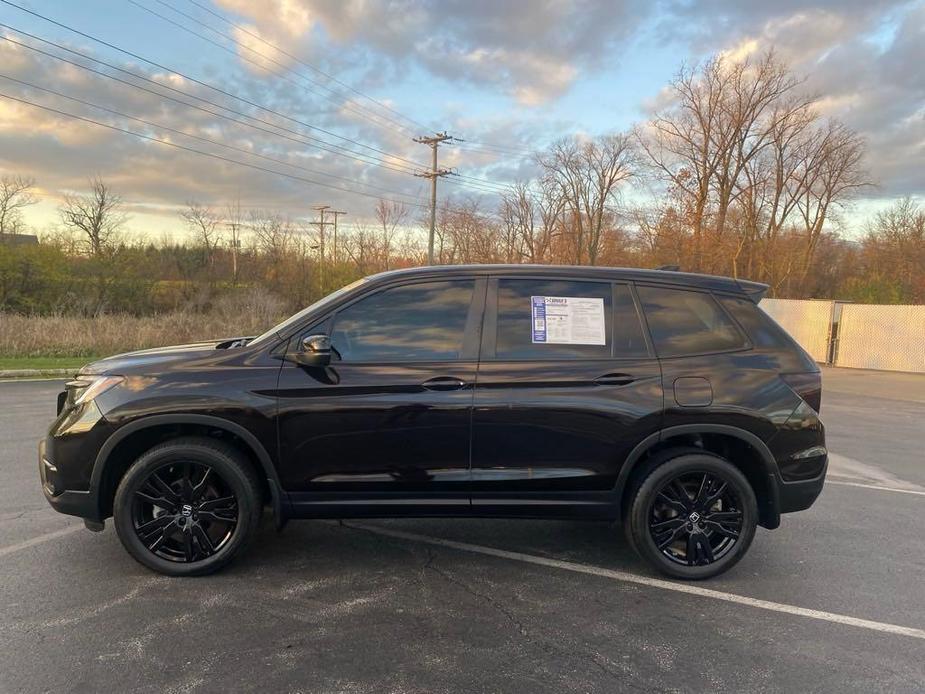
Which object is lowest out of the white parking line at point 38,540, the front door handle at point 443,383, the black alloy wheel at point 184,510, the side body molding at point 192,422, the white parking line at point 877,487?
the white parking line at point 38,540

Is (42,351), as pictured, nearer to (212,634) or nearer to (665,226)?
(212,634)

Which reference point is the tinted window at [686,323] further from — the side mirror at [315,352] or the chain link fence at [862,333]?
the chain link fence at [862,333]

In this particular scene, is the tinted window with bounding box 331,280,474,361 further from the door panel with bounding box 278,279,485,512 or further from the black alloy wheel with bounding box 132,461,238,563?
the black alloy wheel with bounding box 132,461,238,563

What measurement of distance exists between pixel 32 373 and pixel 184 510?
1181cm

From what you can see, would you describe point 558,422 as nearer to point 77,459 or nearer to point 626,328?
point 626,328

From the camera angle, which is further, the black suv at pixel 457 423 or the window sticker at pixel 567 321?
the window sticker at pixel 567 321

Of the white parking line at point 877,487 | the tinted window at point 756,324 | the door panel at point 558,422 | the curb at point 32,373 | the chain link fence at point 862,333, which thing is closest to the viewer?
the door panel at point 558,422

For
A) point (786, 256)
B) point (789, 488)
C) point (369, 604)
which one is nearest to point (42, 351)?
point (369, 604)

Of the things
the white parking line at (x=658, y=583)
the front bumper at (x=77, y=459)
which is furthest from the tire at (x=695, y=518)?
the front bumper at (x=77, y=459)

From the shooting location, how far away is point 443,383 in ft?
11.2

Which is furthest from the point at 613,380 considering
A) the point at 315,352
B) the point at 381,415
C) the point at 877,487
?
the point at 877,487

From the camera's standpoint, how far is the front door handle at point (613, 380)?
Answer: 3479mm

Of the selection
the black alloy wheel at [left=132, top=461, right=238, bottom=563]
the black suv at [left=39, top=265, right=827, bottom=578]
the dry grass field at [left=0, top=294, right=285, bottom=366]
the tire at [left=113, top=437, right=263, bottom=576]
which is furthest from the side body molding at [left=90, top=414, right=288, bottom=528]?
the dry grass field at [left=0, top=294, right=285, bottom=366]

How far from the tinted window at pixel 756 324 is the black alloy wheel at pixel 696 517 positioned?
0.93 meters
